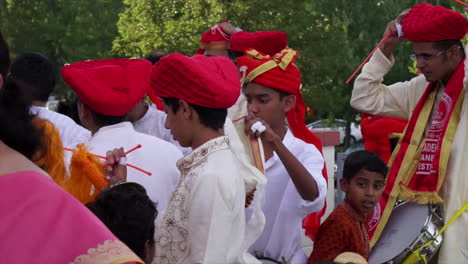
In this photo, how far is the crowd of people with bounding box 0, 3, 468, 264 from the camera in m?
2.25

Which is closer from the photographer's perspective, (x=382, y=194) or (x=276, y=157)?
(x=276, y=157)

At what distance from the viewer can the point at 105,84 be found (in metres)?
4.34

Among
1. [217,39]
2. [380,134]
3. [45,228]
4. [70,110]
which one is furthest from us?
[380,134]

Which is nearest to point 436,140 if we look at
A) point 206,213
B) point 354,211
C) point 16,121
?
point 354,211

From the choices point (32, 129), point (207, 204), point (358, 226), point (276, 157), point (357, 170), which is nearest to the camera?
point (32, 129)

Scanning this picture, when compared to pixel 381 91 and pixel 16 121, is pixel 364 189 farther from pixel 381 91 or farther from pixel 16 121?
pixel 16 121

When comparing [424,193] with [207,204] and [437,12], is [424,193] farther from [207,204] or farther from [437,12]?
[207,204]

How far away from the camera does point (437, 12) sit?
5.61m

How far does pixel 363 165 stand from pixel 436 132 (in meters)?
0.56

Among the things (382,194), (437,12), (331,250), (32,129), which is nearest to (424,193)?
(382,194)

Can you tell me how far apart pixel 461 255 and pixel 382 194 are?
0.74 meters

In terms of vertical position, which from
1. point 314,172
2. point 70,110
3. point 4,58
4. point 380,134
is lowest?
point 380,134

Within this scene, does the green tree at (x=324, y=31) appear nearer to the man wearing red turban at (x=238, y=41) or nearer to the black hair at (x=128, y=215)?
the man wearing red turban at (x=238, y=41)

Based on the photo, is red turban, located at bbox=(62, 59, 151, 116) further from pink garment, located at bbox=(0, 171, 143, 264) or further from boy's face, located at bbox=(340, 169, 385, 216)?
pink garment, located at bbox=(0, 171, 143, 264)
